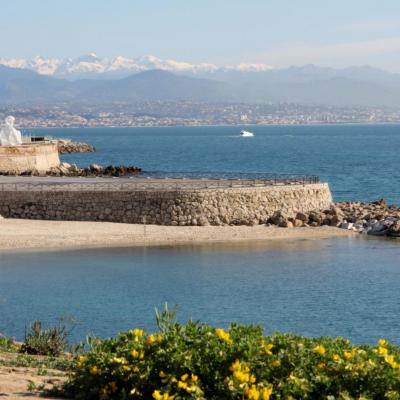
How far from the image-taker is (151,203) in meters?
35.4

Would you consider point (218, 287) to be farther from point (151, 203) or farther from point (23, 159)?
point (23, 159)

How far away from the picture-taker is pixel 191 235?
111 feet

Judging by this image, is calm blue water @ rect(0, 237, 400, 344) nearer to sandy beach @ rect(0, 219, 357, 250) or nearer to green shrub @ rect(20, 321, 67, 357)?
sandy beach @ rect(0, 219, 357, 250)

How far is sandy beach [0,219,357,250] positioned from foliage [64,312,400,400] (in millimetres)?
22214

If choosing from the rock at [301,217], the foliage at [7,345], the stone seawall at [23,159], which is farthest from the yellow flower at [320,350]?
the stone seawall at [23,159]

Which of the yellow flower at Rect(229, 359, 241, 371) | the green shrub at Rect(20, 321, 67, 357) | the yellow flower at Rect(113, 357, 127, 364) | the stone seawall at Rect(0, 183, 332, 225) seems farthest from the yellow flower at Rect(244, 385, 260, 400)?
the stone seawall at Rect(0, 183, 332, 225)

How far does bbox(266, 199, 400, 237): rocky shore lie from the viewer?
1438 inches

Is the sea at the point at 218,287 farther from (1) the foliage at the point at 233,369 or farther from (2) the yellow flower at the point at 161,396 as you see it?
(2) the yellow flower at the point at 161,396

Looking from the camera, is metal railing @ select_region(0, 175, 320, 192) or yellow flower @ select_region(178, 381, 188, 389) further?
metal railing @ select_region(0, 175, 320, 192)

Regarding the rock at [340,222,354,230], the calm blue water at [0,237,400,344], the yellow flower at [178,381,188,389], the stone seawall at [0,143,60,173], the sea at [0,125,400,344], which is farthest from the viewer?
the stone seawall at [0,143,60,173]

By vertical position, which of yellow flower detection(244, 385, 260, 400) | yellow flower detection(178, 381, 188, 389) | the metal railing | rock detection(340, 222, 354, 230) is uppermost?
yellow flower detection(244, 385, 260, 400)

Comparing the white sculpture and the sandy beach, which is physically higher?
the white sculpture

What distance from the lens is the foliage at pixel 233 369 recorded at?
9.21 m

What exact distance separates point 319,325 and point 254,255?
10.5m
